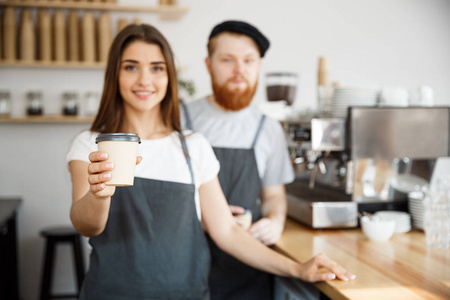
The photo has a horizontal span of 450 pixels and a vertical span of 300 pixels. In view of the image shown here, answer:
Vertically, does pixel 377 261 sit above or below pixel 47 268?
above

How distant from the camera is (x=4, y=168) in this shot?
3512mm

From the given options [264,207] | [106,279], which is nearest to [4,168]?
[264,207]

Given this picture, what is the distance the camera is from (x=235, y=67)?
72.5 inches

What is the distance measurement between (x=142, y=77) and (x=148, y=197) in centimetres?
34

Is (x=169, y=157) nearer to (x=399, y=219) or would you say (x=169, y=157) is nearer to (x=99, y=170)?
(x=99, y=170)

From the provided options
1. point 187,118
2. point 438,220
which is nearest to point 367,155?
point 438,220

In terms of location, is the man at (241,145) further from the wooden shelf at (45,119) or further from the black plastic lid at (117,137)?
the wooden shelf at (45,119)

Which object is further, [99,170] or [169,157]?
[169,157]

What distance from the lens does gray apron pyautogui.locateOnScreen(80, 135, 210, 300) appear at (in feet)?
4.30

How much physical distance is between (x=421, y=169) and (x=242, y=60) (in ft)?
3.14

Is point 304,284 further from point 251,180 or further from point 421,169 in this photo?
point 421,169

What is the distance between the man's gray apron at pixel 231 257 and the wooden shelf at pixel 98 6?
1.72m

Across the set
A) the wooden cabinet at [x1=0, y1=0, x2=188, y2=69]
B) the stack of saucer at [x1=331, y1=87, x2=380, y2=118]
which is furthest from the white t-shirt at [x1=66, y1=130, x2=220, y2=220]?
the wooden cabinet at [x1=0, y1=0, x2=188, y2=69]

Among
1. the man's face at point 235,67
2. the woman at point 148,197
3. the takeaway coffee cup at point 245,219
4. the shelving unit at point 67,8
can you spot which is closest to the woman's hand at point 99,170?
the woman at point 148,197
